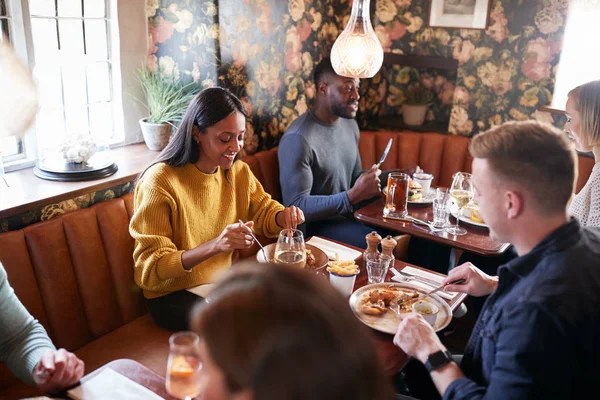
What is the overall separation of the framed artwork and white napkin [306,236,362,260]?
2060 mm

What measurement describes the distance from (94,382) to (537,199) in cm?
110

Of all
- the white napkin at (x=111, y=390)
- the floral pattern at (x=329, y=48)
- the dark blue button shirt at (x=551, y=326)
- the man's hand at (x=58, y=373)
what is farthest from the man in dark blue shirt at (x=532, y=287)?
the floral pattern at (x=329, y=48)

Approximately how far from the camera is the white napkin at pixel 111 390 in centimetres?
127

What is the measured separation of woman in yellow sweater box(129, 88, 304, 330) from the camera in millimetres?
1924

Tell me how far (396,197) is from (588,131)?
0.81m

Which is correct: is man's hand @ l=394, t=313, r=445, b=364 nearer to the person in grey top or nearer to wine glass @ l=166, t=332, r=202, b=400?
wine glass @ l=166, t=332, r=202, b=400

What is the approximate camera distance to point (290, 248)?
1871 mm

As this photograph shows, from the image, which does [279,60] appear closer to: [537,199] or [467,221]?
[467,221]

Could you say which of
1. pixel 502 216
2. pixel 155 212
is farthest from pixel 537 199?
pixel 155 212

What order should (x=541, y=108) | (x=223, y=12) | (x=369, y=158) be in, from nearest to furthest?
(x=223, y=12) < (x=541, y=108) < (x=369, y=158)

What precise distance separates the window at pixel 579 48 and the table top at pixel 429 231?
1.38m

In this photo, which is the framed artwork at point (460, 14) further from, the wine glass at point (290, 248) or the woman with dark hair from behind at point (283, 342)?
the woman with dark hair from behind at point (283, 342)

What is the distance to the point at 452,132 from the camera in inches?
149

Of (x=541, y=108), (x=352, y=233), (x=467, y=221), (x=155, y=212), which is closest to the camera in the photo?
(x=155, y=212)
